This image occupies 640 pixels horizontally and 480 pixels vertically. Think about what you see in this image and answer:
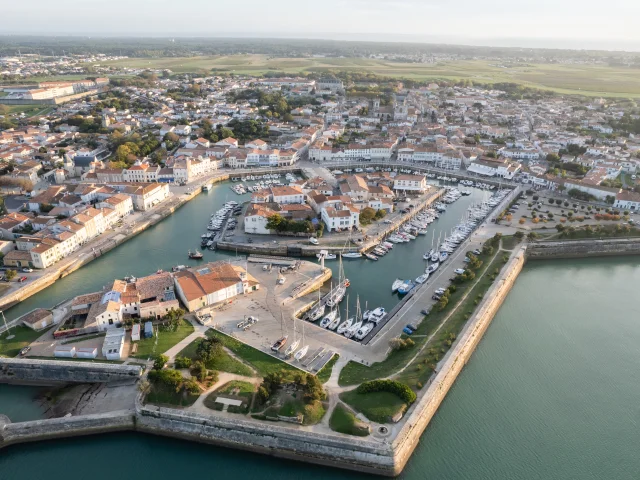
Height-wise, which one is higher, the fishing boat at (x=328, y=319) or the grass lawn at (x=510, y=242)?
the grass lawn at (x=510, y=242)

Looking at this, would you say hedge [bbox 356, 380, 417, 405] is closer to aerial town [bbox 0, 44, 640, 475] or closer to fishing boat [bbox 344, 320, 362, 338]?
aerial town [bbox 0, 44, 640, 475]

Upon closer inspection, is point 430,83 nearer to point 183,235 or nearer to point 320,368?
point 183,235

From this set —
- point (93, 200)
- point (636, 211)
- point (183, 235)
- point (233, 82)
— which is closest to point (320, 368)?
point (183, 235)

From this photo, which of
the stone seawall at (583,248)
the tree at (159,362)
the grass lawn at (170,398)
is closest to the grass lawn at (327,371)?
the grass lawn at (170,398)

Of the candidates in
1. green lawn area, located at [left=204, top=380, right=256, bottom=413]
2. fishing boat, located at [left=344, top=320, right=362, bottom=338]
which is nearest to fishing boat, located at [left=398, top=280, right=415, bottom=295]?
fishing boat, located at [left=344, top=320, right=362, bottom=338]

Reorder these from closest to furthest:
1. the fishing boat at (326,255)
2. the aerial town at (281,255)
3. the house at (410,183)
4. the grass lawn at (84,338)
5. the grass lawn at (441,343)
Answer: the aerial town at (281,255), the grass lawn at (441,343), the grass lawn at (84,338), the fishing boat at (326,255), the house at (410,183)

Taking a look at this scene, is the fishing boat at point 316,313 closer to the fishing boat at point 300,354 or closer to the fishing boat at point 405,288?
the fishing boat at point 300,354
